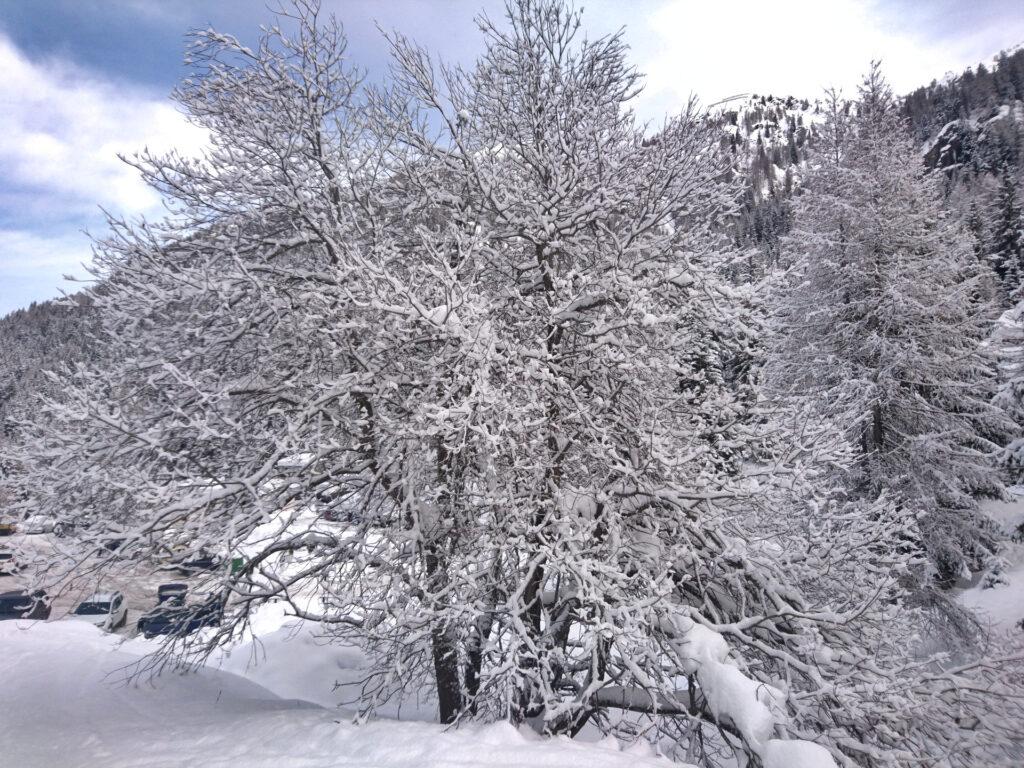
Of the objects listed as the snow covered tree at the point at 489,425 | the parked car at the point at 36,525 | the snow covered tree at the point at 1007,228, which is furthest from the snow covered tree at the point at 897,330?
the snow covered tree at the point at 1007,228

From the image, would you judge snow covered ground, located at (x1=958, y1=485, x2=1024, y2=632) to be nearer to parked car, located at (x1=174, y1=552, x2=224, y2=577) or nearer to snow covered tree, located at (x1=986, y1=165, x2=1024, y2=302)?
parked car, located at (x1=174, y1=552, x2=224, y2=577)

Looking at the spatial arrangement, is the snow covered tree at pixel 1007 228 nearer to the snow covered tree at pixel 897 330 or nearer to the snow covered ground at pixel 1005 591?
the snow covered ground at pixel 1005 591

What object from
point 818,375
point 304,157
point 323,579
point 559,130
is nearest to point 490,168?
point 559,130

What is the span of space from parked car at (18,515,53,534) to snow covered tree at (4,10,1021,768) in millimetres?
176

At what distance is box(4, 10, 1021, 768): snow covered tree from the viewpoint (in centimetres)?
444

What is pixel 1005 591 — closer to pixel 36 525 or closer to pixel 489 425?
pixel 489 425

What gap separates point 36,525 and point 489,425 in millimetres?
3994

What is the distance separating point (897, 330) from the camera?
470 inches

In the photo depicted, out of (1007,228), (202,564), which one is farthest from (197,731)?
(1007,228)

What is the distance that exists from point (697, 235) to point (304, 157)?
415 centimetres

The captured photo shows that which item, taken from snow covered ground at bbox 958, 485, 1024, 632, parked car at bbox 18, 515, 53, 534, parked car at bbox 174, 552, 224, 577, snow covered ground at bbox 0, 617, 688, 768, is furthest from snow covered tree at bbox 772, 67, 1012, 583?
parked car at bbox 18, 515, 53, 534

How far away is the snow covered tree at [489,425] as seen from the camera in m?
4.44

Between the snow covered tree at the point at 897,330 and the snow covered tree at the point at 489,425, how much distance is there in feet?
22.1

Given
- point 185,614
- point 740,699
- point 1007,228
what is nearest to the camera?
point 740,699
